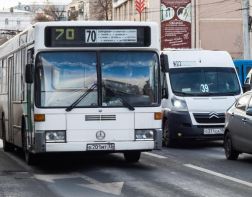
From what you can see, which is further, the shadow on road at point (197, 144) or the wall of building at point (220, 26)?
the wall of building at point (220, 26)

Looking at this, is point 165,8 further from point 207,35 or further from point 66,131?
point 66,131

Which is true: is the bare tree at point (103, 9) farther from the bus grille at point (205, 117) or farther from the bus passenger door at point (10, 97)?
the bus passenger door at point (10, 97)

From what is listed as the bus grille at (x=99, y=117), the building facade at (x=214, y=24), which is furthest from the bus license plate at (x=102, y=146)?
the building facade at (x=214, y=24)

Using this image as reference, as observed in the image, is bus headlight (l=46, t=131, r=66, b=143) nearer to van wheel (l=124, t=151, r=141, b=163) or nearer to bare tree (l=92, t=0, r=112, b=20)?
van wheel (l=124, t=151, r=141, b=163)

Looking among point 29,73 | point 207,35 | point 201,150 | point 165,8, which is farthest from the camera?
point 207,35

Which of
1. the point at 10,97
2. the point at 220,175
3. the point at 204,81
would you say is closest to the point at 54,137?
the point at 220,175

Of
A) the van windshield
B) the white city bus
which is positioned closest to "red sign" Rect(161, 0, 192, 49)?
the van windshield

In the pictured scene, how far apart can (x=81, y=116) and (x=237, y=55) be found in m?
59.1

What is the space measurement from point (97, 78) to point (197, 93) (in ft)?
21.7

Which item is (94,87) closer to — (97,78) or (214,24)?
(97,78)

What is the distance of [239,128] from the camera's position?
15523 mm

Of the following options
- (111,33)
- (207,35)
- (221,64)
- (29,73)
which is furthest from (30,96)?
(207,35)

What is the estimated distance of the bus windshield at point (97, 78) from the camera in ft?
45.1

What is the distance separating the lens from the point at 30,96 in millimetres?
14344
